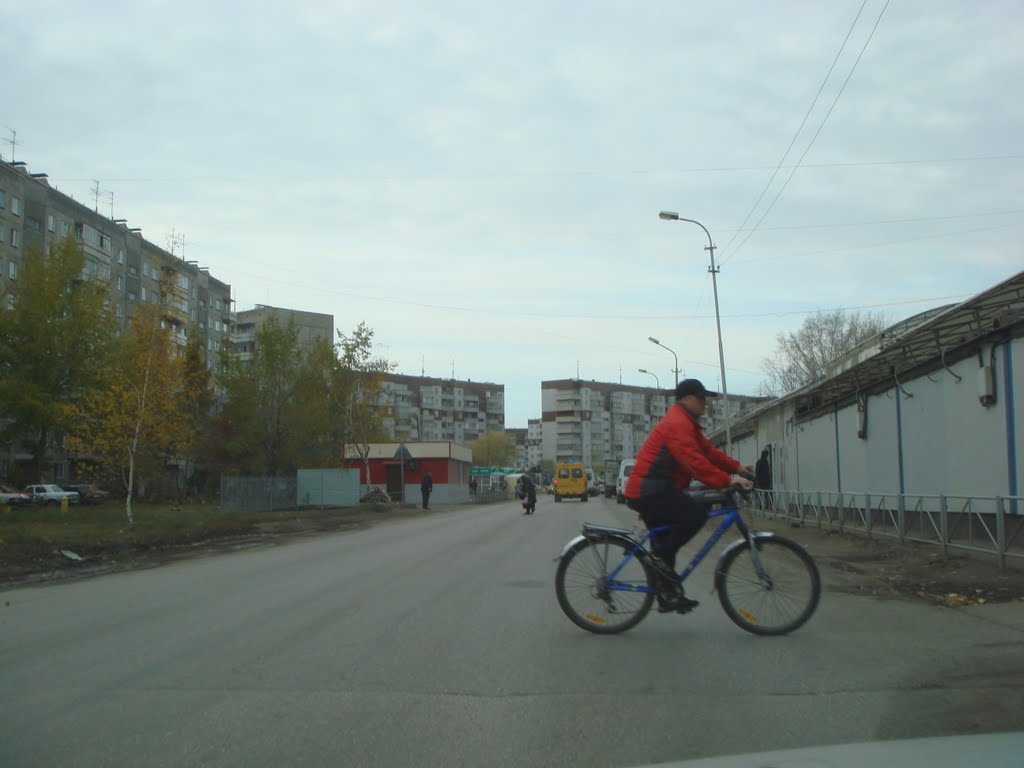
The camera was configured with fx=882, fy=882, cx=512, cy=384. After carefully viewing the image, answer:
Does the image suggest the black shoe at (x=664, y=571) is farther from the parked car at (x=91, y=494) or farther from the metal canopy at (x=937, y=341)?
the parked car at (x=91, y=494)

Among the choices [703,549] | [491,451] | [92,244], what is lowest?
[703,549]

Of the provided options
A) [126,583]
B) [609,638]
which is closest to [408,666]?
[609,638]

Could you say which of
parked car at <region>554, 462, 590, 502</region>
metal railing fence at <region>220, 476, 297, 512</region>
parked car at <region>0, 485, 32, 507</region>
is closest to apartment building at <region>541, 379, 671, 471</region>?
parked car at <region>554, 462, 590, 502</region>

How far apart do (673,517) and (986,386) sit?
9712 mm

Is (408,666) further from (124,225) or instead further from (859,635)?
(124,225)

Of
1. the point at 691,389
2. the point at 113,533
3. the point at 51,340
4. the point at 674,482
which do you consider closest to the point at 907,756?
the point at 674,482

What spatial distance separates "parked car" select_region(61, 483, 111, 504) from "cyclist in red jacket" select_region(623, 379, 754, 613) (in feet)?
181

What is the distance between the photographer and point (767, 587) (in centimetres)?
682

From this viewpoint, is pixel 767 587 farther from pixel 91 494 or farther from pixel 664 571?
pixel 91 494

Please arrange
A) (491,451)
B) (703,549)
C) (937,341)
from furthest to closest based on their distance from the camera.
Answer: (491,451)
(937,341)
(703,549)

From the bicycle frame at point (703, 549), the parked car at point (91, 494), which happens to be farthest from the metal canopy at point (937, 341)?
the parked car at point (91, 494)

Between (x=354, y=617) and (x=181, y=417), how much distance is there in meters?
22.5

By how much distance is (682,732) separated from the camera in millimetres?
4438

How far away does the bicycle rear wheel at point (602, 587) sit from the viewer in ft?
22.6
